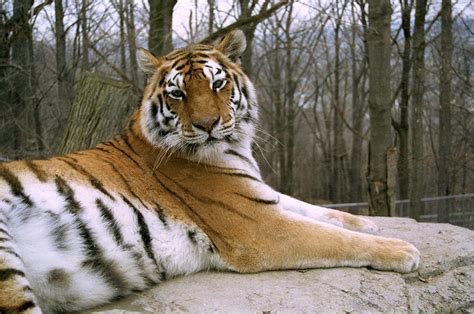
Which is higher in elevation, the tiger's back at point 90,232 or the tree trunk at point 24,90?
the tree trunk at point 24,90

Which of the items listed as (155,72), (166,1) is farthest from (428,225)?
(166,1)

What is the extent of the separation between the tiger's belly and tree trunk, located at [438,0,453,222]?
6.55 meters

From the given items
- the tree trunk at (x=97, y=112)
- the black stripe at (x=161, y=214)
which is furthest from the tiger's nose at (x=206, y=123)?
the tree trunk at (x=97, y=112)

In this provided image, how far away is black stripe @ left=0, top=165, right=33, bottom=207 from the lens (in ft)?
6.63

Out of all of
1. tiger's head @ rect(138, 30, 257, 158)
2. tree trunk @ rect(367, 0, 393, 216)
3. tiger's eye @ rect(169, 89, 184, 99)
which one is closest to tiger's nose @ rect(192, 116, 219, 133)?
tiger's head @ rect(138, 30, 257, 158)

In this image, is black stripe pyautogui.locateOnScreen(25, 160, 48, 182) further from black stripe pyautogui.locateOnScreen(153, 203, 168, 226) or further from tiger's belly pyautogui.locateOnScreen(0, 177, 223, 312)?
black stripe pyautogui.locateOnScreen(153, 203, 168, 226)

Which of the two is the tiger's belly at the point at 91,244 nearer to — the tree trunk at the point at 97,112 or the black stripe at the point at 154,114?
the black stripe at the point at 154,114

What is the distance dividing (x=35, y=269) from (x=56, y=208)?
280mm

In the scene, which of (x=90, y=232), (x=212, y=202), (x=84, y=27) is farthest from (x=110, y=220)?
(x=84, y=27)

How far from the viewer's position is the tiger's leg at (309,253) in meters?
2.31

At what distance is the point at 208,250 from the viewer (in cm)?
235

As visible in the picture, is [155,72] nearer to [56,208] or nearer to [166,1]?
[56,208]

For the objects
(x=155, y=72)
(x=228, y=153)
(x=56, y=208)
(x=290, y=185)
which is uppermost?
(x=155, y=72)

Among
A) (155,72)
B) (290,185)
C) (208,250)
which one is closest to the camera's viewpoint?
(208,250)
